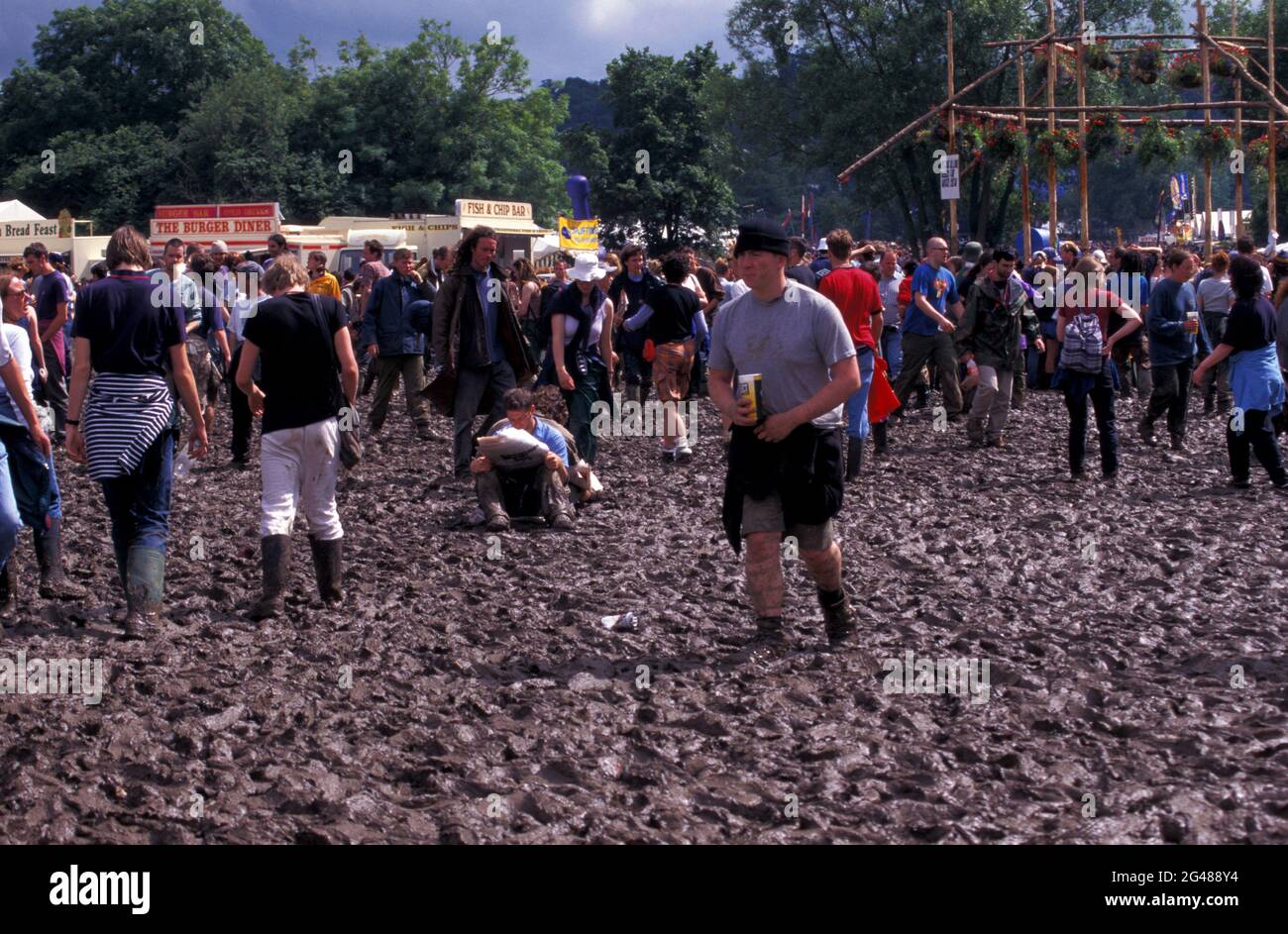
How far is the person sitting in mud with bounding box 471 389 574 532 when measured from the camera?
407 inches

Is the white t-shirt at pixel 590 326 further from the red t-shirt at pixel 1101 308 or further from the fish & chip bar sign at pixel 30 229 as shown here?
the fish & chip bar sign at pixel 30 229

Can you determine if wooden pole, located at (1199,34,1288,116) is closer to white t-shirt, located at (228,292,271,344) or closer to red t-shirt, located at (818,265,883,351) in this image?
red t-shirt, located at (818,265,883,351)

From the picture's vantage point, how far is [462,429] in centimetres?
1195

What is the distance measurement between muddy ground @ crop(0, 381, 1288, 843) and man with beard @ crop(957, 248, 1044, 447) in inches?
124

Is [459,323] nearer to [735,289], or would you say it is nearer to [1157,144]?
[735,289]

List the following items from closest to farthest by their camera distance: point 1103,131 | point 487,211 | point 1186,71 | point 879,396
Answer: point 879,396 → point 1103,131 → point 1186,71 → point 487,211

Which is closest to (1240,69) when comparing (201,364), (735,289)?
(735,289)

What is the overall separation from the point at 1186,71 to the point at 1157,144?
Result: 1679 mm

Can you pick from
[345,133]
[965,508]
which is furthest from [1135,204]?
[965,508]

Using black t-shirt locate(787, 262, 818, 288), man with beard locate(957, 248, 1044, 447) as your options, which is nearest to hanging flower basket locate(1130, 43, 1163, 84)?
black t-shirt locate(787, 262, 818, 288)

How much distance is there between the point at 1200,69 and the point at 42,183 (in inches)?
2289

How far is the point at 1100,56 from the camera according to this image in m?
22.4

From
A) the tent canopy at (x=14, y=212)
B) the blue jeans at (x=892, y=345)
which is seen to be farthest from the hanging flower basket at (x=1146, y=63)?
the tent canopy at (x=14, y=212)
